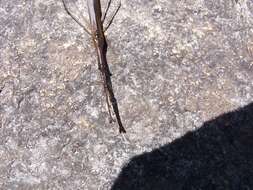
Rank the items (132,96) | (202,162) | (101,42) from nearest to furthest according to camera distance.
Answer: (202,162)
(132,96)
(101,42)

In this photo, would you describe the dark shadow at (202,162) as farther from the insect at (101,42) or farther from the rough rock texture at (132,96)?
the insect at (101,42)

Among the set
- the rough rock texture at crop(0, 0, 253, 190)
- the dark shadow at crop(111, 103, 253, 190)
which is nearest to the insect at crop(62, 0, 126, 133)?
the rough rock texture at crop(0, 0, 253, 190)

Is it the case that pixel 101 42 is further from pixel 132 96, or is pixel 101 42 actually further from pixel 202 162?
pixel 202 162

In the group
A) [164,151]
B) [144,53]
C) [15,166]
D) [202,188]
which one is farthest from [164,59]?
[15,166]

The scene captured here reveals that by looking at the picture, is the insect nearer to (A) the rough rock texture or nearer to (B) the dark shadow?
(A) the rough rock texture

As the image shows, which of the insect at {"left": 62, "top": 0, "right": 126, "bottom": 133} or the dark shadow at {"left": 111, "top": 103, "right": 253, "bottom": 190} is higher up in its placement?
the insect at {"left": 62, "top": 0, "right": 126, "bottom": 133}

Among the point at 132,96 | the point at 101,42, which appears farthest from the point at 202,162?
the point at 101,42

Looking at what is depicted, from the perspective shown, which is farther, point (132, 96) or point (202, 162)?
point (132, 96)
